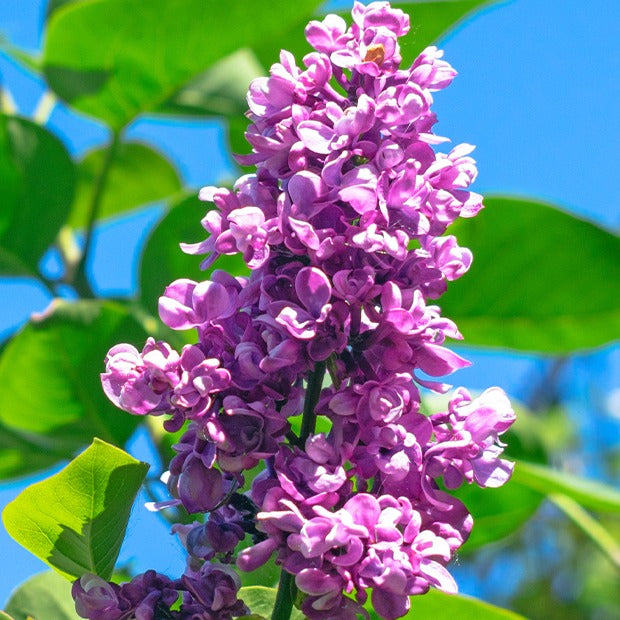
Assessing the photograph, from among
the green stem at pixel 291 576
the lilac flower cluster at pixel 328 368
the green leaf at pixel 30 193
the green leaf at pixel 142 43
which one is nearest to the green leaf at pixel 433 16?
the green leaf at pixel 142 43

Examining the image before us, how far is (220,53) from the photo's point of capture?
1467 mm

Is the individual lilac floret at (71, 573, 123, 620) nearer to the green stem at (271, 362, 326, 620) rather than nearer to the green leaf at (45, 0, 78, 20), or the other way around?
the green stem at (271, 362, 326, 620)

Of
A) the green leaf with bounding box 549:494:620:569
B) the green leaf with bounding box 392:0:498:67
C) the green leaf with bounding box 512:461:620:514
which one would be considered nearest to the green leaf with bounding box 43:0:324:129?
the green leaf with bounding box 392:0:498:67

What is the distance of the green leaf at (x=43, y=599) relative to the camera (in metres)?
0.91

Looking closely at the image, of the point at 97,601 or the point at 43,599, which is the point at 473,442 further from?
the point at 43,599

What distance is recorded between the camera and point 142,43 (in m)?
1.45

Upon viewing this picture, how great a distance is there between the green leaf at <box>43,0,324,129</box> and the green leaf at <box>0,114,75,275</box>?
0.27 feet

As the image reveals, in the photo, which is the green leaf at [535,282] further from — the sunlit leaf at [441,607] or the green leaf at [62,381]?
the sunlit leaf at [441,607]

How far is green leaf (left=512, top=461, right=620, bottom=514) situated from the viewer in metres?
1.29

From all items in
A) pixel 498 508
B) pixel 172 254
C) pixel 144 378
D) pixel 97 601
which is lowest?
pixel 97 601

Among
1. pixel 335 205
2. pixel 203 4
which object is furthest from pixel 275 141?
pixel 203 4

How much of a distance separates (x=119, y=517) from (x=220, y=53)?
2.98 ft

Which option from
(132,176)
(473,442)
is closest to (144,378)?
(473,442)

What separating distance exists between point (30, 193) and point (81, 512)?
910mm
